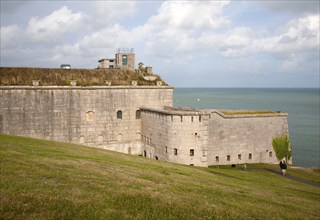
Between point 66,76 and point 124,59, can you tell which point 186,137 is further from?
point 124,59

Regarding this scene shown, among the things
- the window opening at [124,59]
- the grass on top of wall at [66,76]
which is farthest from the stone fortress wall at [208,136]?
the window opening at [124,59]

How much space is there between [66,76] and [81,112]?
19.8ft

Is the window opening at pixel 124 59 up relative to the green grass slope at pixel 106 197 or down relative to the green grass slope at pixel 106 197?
up

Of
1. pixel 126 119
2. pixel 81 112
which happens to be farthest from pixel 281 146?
pixel 81 112

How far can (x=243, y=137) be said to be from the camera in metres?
41.5

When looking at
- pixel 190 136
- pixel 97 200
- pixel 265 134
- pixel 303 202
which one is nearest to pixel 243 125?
pixel 265 134

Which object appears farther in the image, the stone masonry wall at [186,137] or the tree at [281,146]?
the tree at [281,146]

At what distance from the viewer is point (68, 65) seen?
46.3 meters

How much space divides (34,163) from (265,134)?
3554cm

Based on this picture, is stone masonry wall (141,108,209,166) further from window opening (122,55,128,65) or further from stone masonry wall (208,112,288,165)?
window opening (122,55,128,65)

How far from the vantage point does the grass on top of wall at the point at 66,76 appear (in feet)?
123

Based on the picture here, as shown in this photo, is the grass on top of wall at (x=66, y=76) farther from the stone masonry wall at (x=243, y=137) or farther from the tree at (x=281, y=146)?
the tree at (x=281, y=146)

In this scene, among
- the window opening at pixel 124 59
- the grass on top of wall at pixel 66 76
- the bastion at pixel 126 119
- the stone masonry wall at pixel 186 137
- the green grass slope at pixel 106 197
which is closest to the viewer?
the green grass slope at pixel 106 197

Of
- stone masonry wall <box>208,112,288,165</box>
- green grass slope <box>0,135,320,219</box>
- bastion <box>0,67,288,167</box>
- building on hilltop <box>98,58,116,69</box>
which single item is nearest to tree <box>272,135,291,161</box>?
stone masonry wall <box>208,112,288,165</box>
